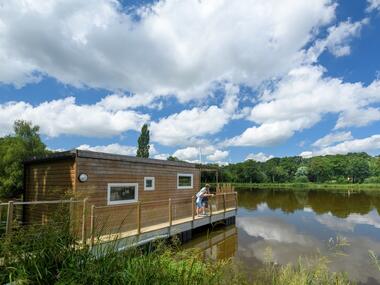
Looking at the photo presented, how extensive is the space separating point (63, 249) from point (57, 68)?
33.3ft

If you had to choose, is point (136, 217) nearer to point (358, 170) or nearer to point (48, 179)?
point (48, 179)

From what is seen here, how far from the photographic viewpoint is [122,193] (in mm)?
9922

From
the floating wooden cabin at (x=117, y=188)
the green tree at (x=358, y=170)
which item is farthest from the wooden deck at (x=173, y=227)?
the green tree at (x=358, y=170)

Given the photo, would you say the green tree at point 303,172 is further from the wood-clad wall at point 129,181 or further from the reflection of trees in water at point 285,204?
the wood-clad wall at point 129,181

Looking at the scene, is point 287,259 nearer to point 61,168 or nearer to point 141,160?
point 141,160

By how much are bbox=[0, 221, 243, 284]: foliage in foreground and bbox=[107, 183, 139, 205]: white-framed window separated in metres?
6.38

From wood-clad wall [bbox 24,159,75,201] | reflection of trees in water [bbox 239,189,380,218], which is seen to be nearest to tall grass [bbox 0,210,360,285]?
wood-clad wall [bbox 24,159,75,201]

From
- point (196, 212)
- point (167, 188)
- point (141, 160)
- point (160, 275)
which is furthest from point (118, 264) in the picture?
point (196, 212)

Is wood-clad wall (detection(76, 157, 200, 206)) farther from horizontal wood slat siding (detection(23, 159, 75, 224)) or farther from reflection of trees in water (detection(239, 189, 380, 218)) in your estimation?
reflection of trees in water (detection(239, 189, 380, 218))

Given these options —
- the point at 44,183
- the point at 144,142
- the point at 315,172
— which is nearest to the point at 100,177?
the point at 44,183

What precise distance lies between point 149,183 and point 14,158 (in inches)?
293

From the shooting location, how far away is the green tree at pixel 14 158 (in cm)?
1368

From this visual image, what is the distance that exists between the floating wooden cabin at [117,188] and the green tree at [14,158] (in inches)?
164

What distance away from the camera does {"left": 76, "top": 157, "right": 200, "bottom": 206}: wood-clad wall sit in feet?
28.5
